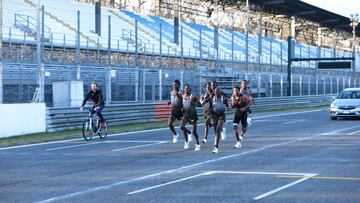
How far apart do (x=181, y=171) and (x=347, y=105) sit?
17.9m

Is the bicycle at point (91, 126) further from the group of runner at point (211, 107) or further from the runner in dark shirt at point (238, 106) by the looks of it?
the runner in dark shirt at point (238, 106)

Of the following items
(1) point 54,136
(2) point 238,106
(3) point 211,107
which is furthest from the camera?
(1) point 54,136

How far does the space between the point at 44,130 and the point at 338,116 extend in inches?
544

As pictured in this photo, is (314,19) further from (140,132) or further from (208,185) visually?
(208,185)

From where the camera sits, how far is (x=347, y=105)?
2741cm

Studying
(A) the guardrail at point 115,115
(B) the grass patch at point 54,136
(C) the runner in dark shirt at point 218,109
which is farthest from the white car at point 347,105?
(C) the runner in dark shirt at point 218,109

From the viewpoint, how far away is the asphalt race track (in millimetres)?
8799

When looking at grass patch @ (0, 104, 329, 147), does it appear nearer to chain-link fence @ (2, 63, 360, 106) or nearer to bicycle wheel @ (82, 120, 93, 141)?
bicycle wheel @ (82, 120, 93, 141)

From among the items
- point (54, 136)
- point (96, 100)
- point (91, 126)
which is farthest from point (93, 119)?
point (54, 136)

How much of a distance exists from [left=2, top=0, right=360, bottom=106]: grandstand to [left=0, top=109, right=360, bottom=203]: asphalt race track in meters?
10.00

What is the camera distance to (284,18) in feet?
241

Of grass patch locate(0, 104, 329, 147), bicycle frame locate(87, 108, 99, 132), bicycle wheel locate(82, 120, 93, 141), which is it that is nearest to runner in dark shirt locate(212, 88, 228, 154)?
bicycle frame locate(87, 108, 99, 132)

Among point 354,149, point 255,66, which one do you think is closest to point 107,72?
point 354,149

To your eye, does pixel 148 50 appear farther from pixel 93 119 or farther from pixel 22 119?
pixel 93 119
